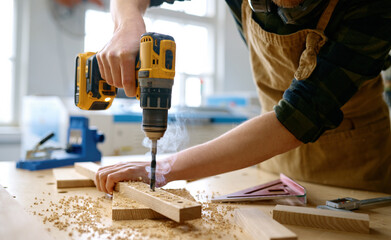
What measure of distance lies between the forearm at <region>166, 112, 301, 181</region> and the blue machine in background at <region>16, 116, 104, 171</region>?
0.66m

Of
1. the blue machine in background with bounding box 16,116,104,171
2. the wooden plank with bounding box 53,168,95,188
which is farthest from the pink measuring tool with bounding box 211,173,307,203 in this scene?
Result: the blue machine in background with bounding box 16,116,104,171

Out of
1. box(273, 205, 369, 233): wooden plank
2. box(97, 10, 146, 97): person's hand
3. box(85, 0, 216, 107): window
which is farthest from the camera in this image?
box(85, 0, 216, 107): window

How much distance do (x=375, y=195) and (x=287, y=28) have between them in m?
0.58

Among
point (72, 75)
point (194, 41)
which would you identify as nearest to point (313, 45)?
point (72, 75)

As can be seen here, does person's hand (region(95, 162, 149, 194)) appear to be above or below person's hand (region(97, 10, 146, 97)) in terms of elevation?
below

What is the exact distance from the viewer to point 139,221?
2.27 feet

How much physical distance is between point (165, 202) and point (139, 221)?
0.08 m

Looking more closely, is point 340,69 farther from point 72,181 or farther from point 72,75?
point 72,75

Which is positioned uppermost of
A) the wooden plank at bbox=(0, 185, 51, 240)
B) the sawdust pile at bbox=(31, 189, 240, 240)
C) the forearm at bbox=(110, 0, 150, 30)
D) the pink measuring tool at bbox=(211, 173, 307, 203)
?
the forearm at bbox=(110, 0, 150, 30)

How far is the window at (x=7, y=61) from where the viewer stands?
3451 millimetres

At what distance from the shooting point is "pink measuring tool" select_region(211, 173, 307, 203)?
0.86 meters

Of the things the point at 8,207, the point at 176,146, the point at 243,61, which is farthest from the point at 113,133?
the point at 243,61

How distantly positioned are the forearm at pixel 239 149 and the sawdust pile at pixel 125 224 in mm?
114

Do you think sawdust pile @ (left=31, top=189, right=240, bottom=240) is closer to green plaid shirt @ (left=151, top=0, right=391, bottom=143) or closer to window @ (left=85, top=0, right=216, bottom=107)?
green plaid shirt @ (left=151, top=0, right=391, bottom=143)
